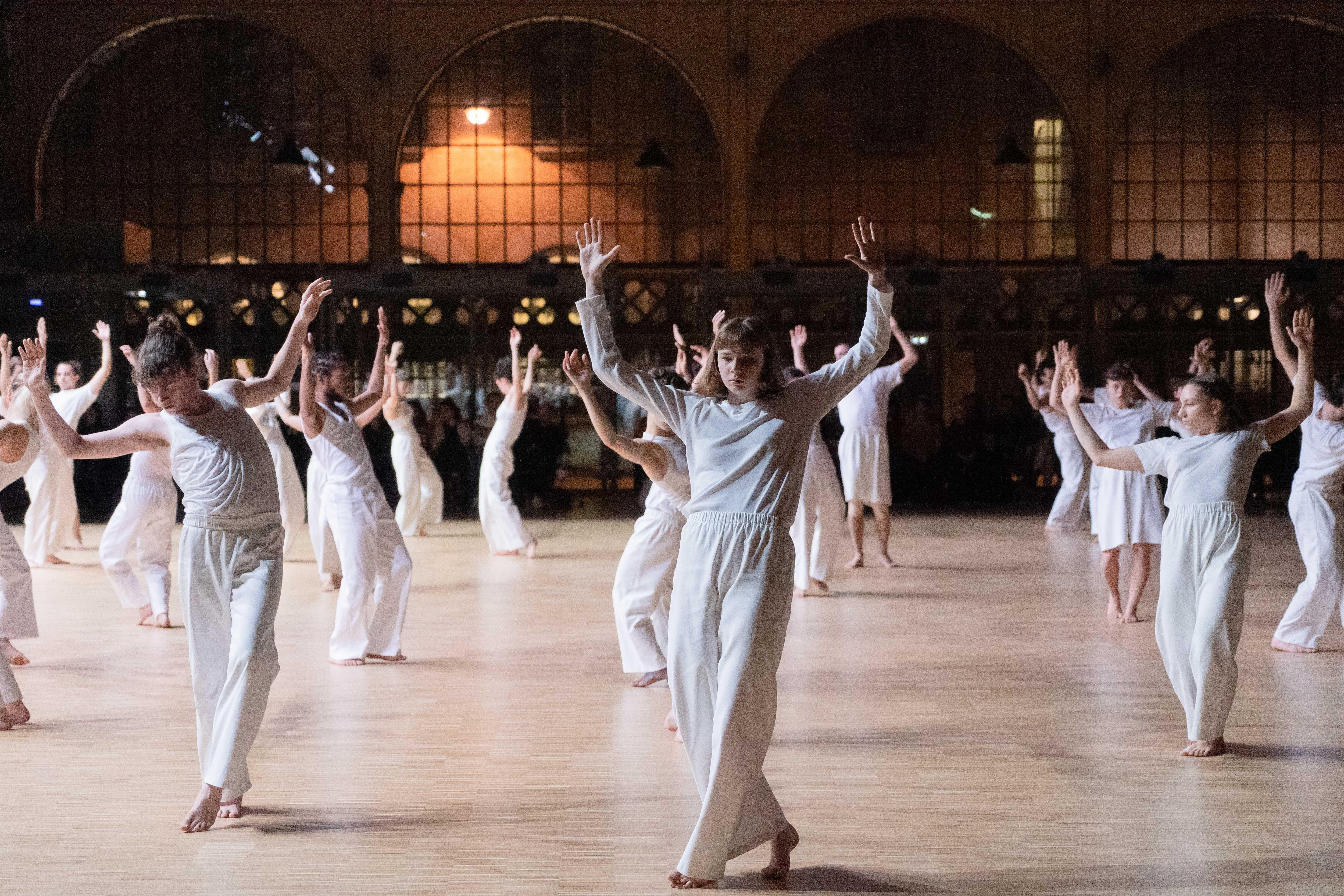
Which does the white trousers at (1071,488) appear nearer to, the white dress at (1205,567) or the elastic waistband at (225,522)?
the white dress at (1205,567)

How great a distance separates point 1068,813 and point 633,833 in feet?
4.54

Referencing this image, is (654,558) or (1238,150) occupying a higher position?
(1238,150)

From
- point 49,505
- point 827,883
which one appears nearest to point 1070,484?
point 49,505

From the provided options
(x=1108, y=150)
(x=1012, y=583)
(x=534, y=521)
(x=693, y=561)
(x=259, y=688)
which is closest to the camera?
(x=693, y=561)

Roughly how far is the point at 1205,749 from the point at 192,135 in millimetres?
16089

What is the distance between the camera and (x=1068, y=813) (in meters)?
4.34

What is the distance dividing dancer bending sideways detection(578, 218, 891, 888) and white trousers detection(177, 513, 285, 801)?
130cm

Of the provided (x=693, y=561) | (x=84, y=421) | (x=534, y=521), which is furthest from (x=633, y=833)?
(x=84, y=421)

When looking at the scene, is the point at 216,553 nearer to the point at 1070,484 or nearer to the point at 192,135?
the point at 1070,484

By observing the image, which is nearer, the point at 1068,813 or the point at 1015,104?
the point at 1068,813

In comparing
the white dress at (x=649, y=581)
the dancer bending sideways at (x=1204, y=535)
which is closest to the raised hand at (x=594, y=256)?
the white dress at (x=649, y=581)

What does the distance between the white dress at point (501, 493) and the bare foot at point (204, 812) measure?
7.18 m

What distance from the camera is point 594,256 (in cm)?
385

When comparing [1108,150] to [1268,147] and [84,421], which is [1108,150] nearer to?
[1268,147]
